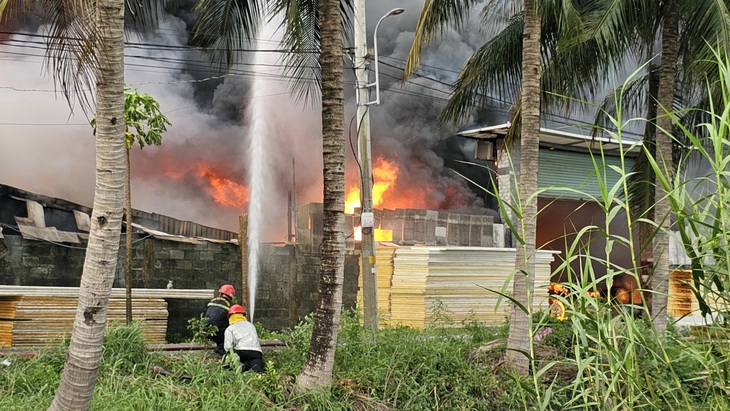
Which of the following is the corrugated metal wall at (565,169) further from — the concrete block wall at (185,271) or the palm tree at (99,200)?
the palm tree at (99,200)

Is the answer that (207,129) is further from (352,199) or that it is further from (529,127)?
(529,127)

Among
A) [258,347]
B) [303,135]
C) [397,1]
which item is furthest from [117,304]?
[397,1]

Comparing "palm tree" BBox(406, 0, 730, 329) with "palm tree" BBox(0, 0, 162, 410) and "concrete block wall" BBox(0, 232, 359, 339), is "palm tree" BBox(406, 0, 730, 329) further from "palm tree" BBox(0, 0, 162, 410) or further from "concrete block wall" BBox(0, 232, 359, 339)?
"palm tree" BBox(0, 0, 162, 410)

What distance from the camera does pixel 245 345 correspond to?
10719 mm

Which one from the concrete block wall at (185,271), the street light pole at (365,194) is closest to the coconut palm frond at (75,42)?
the street light pole at (365,194)

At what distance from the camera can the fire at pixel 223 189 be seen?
2178 centimetres

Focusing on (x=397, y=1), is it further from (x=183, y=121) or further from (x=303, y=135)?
(x=183, y=121)

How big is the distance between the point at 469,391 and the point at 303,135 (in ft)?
48.3

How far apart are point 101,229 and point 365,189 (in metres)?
8.86

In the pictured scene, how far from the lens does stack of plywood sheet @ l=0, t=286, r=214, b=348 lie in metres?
12.9

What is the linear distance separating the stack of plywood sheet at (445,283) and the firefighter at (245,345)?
25.1 feet

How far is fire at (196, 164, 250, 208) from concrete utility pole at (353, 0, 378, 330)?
7.43m

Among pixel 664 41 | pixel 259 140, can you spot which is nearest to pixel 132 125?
pixel 259 140

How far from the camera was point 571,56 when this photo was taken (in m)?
14.5
